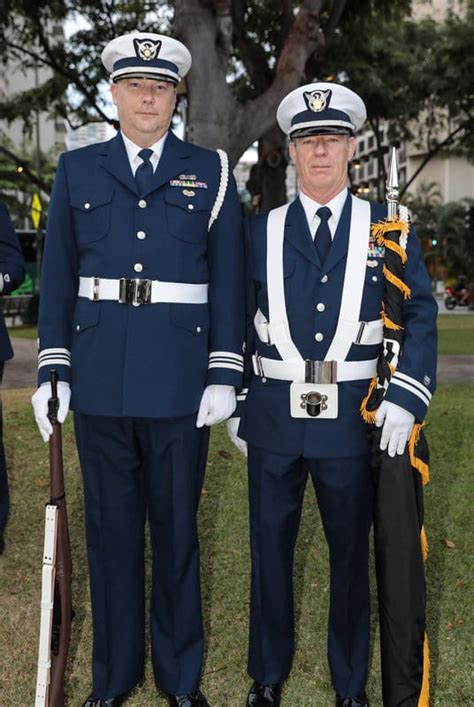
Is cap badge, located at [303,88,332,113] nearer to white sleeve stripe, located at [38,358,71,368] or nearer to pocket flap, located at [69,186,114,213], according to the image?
pocket flap, located at [69,186,114,213]

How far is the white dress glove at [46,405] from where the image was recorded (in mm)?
2754

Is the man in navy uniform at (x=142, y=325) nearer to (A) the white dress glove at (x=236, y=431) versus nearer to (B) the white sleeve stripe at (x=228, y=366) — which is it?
(B) the white sleeve stripe at (x=228, y=366)

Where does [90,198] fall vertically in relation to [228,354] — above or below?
above

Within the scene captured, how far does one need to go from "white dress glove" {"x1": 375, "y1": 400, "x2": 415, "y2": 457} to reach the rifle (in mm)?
1028

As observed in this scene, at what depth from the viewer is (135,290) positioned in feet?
9.24

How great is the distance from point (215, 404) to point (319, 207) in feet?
2.45

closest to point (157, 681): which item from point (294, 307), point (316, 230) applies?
point (294, 307)

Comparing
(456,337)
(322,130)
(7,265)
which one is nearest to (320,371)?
(322,130)

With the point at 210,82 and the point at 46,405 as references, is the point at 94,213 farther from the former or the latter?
the point at 210,82

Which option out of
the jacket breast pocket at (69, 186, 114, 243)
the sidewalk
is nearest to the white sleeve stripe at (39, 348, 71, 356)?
the jacket breast pocket at (69, 186, 114, 243)

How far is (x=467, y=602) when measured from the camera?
4.10 metres

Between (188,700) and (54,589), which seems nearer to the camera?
(54,589)

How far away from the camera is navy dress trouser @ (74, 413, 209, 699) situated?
2924 millimetres

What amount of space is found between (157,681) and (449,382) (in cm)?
828
